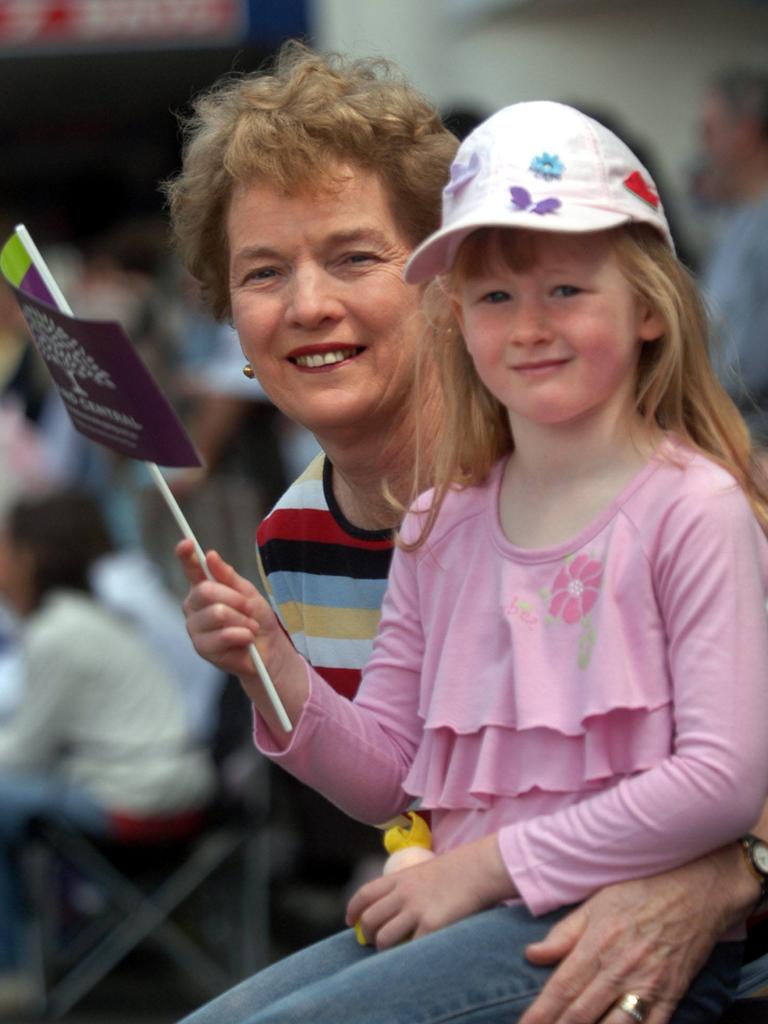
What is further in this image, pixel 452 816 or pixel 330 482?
pixel 330 482

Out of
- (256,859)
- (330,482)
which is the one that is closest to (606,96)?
(256,859)

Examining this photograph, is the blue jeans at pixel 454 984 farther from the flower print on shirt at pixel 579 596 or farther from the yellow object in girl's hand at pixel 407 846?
the flower print on shirt at pixel 579 596

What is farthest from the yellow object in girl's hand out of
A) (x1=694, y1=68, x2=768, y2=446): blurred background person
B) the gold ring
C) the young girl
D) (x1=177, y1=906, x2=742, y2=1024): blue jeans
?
(x1=694, y1=68, x2=768, y2=446): blurred background person

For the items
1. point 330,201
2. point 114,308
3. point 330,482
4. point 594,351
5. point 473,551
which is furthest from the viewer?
point 114,308

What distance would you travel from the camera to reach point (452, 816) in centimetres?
216

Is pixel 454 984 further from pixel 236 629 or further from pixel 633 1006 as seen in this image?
pixel 236 629

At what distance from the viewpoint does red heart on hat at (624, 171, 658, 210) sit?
2064mm

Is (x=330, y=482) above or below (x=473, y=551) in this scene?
below

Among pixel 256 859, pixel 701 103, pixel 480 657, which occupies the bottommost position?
pixel 256 859

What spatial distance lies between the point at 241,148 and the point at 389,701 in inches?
27.7

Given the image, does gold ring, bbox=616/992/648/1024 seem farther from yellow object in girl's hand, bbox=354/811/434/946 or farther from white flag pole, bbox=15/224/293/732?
white flag pole, bbox=15/224/293/732

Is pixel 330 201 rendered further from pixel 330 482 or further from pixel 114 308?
pixel 114 308

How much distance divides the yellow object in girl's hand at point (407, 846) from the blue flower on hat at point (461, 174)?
70 centimetres

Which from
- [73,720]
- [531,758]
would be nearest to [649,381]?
[531,758]
